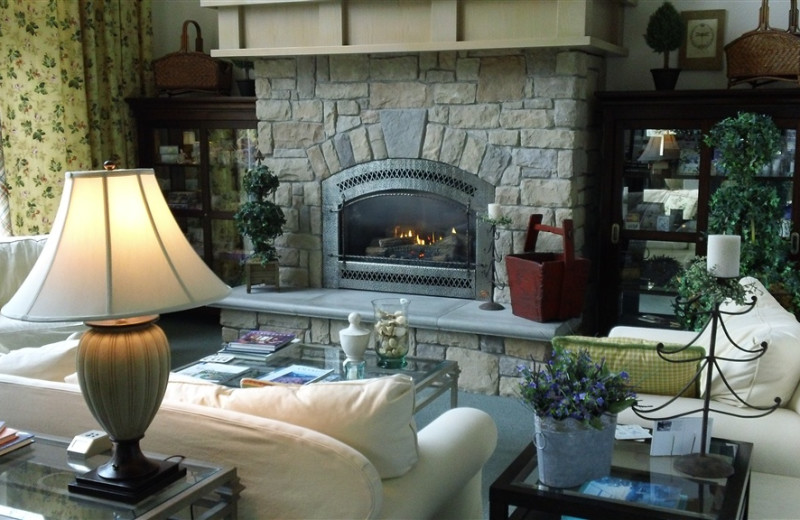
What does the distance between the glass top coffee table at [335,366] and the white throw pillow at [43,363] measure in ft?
2.59

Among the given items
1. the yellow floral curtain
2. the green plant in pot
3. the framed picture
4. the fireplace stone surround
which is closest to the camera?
the green plant in pot

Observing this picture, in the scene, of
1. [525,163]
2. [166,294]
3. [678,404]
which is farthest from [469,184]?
[166,294]

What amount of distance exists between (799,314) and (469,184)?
1.79m

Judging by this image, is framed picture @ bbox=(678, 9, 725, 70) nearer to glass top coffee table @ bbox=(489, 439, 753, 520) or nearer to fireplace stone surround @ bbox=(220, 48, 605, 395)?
fireplace stone surround @ bbox=(220, 48, 605, 395)

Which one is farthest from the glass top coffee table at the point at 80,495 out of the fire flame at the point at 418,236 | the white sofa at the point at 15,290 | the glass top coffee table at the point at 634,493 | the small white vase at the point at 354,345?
the fire flame at the point at 418,236

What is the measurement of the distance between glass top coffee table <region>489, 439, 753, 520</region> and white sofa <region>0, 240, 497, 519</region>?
18 centimetres

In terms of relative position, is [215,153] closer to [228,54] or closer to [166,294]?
[228,54]

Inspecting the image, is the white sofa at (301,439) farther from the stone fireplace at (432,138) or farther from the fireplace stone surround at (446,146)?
the stone fireplace at (432,138)

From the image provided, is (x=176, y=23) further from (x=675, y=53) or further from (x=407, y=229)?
(x=675, y=53)

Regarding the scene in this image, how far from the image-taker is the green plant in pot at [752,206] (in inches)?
161

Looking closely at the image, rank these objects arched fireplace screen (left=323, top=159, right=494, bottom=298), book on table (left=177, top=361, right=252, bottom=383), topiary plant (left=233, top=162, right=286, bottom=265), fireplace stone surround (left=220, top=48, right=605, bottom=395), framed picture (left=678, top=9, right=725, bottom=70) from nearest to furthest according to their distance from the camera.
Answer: book on table (left=177, top=361, right=252, bottom=383) < fireplace stone surround (left=220, top=48, right=605, bottom=395) < framed picture (left=678, top=9, right=725, bottom=70) < arched fireplace screen (left=323, top=159, right=494, bottom=298) < topiary plant (left=233, top=162, right=286, bottom=265)

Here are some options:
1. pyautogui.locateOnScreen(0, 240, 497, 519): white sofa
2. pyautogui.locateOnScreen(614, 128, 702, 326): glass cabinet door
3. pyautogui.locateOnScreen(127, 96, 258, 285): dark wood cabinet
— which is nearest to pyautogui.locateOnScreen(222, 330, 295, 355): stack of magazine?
pyautogui.locateOnScreen(0, 240, 497, 519): white sofa

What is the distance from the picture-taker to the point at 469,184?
4.77 m

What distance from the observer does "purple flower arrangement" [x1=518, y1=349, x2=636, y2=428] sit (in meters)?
2.07
